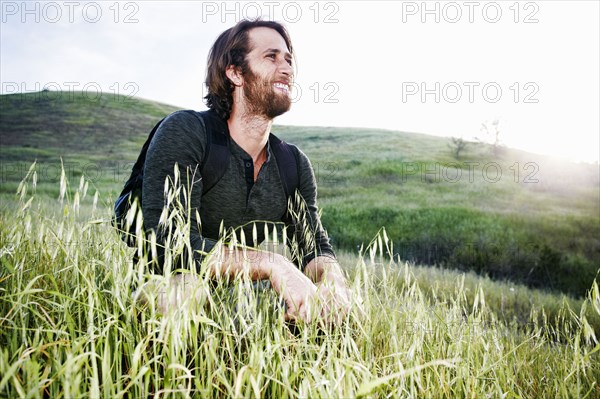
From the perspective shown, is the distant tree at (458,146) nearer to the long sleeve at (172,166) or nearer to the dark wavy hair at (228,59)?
the dark wavy hair at (228,59)

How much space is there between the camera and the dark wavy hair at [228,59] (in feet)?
10.6

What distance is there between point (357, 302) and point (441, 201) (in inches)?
560

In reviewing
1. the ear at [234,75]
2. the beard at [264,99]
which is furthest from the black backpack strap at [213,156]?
the ear at [234,75]

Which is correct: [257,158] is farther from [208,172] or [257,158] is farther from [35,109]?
[35,109]

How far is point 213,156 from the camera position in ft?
8.64

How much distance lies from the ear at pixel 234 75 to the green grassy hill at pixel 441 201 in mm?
1434

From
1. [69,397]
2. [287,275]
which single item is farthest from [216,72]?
[69,397]

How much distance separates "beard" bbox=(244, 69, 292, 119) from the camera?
9.73ft

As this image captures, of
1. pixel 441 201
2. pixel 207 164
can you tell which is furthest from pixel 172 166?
pixel 441 201

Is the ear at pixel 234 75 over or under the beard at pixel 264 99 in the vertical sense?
over

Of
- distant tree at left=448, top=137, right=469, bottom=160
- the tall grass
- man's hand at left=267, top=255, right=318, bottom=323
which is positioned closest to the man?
man's hand at left=267, top=255, right=318, bottom=323

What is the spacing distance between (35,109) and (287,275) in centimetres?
6074

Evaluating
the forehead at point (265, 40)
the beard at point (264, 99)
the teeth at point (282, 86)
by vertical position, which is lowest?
the beard at point (264, 99)

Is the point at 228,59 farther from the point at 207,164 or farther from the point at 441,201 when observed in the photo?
the point at 441,201
